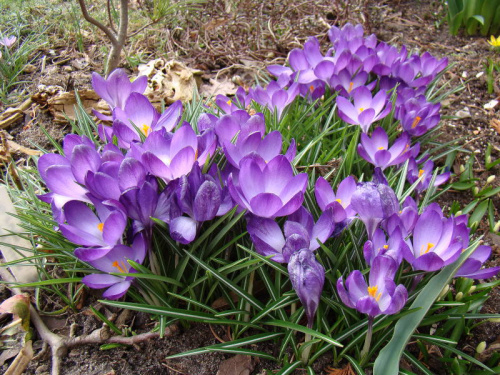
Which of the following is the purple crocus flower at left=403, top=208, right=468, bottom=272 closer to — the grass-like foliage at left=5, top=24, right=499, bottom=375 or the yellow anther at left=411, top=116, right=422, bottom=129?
the grass-like foliage at left=5, top=24, right=499, bottom=375

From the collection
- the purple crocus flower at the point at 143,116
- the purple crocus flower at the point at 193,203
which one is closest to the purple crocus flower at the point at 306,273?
the purple crocus flower at the point at 193,203

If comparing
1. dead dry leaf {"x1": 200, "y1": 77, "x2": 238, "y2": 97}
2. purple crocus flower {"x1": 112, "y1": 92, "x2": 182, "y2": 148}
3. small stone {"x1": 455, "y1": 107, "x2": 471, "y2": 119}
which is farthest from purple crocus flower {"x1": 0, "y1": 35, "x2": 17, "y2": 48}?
small stone {"x1": 455, "y1": 107, "x2": 471, "y2": 119}

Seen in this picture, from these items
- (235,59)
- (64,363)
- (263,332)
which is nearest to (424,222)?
(263,332)

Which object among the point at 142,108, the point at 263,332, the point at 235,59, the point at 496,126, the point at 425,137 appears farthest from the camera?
the point at 235,59

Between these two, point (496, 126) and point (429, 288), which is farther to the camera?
point (496, 126)

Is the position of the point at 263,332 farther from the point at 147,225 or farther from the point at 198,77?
the point at 198,77

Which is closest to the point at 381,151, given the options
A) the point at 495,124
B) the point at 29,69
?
the point at 495,124
